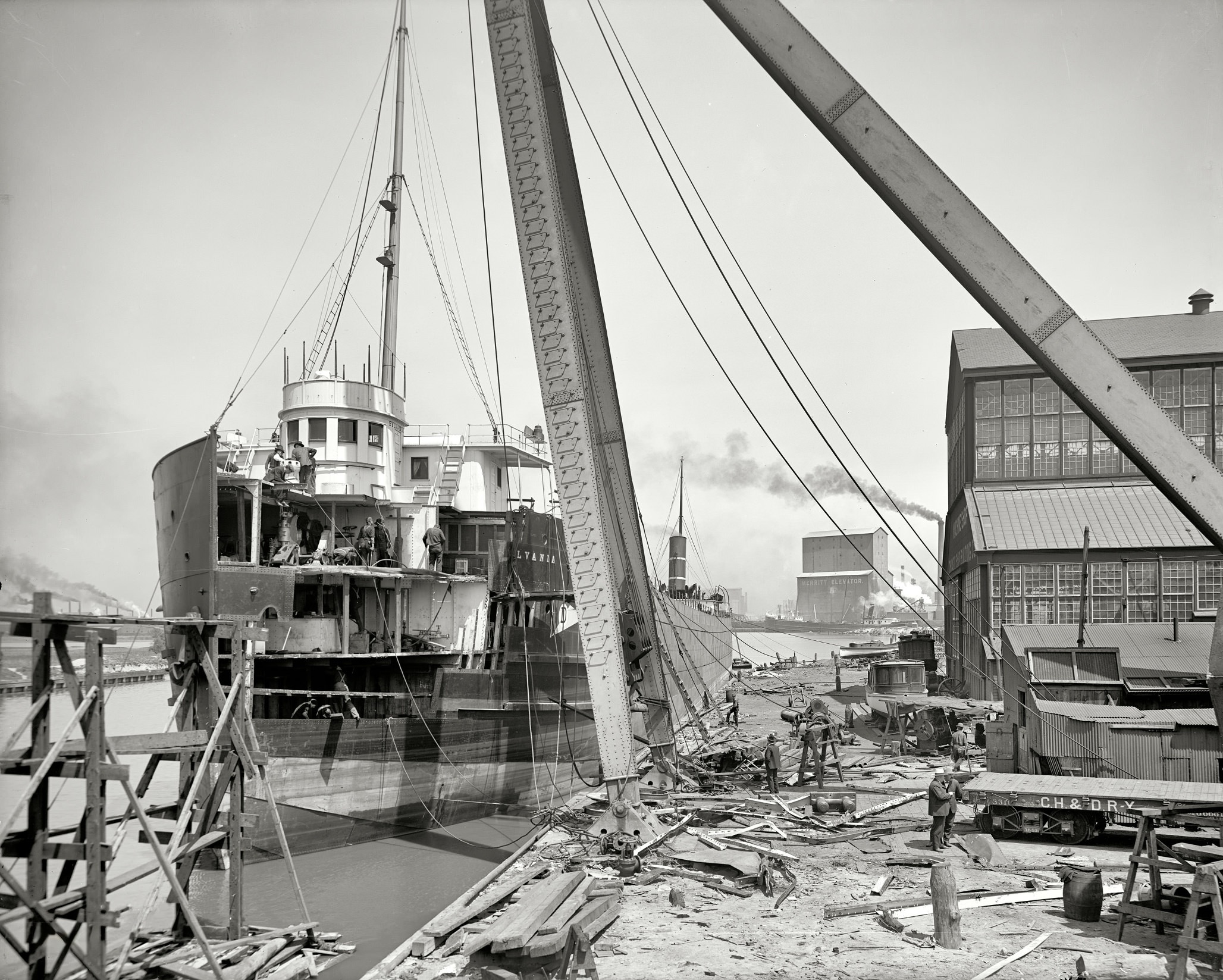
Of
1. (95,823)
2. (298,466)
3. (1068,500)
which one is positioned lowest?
(95,823)

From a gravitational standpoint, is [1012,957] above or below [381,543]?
below

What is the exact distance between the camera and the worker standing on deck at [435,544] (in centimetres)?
2006

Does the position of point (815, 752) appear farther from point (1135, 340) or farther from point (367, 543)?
point (1135, 340)

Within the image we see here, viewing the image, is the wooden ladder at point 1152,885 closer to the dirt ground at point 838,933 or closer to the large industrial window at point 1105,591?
the dirt ground at point 838,933

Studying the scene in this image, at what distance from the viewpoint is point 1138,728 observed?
44.3 ft

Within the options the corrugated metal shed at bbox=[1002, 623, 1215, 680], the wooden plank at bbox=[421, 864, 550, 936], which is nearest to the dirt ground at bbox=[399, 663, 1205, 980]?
the wooden plank at bbox=[421, 864, 550, 936]

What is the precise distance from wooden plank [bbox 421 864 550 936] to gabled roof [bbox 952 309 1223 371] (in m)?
21.6

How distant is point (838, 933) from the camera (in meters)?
8.76

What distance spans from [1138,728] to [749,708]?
76.9ft

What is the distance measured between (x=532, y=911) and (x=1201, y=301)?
108 ft

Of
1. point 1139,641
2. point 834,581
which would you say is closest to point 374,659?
point 1139,641

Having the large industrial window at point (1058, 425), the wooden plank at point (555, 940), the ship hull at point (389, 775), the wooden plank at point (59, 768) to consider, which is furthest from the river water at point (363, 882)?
the large industrial window at point (1058, 425)

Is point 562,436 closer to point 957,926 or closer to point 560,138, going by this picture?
point 560,138

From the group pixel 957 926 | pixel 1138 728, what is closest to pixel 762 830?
pixel 957 926
